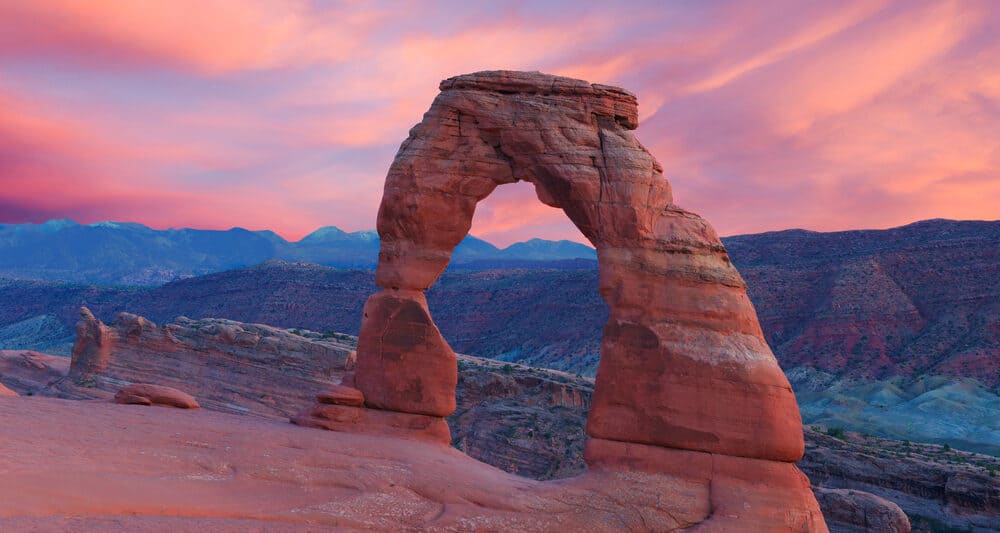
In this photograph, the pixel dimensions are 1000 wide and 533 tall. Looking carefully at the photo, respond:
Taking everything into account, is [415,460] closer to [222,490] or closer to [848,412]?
[222,490]

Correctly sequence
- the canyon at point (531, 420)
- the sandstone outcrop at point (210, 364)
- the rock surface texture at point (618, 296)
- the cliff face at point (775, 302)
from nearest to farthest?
the canyon at point (531, 420), the rock surface texture at point (618, 296), the sandstone outcrop at point (210, 364), the cliff face at point (775, 302)

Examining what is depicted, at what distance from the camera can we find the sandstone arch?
47.3 feet

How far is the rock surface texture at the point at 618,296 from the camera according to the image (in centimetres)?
1422

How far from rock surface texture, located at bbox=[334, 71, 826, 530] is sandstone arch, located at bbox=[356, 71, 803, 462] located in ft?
0.09

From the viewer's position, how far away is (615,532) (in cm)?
1298

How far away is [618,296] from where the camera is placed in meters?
15.4

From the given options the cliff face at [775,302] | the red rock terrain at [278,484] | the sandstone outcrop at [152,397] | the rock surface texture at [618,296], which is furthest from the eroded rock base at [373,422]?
the cliff face at [775,302]

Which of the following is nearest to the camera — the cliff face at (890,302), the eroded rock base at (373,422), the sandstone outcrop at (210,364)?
the eroded rock base at (373,422)

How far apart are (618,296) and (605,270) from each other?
1.90 feet

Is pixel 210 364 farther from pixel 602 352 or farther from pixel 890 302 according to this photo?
pixel 890 302

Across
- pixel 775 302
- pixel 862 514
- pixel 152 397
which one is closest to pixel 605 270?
pixel 152 397

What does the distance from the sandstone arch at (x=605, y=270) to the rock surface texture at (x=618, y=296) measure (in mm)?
26

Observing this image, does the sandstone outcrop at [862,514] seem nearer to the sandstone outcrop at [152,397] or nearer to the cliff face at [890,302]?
the sandstone outcrop at [152,397]

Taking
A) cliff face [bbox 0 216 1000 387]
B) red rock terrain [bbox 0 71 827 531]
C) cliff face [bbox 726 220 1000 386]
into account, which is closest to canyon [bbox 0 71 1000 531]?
red rock terrain [bbox 0 71 827 531]
